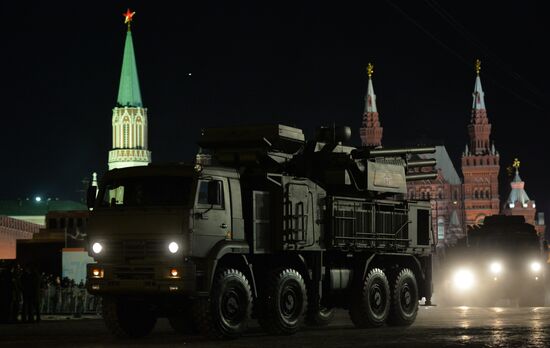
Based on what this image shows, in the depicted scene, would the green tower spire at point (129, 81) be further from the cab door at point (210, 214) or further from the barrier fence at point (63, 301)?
the cab door at point (210, 214)

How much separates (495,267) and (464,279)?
1.32m

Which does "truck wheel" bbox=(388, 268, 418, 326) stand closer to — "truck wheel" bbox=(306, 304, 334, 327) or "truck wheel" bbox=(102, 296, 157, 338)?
"truck wheel" bbox=(306, 304, 334, 327)

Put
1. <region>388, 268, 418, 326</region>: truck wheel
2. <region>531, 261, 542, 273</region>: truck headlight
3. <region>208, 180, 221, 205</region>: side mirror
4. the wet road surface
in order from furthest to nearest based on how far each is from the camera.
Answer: <region>531, 261, 542, 273</region>: truck headlight, <region>388, 268, 418, 326</region>: truck wheel, <region>208, 180, 221, 205</region>: side mirror, the wet road surface

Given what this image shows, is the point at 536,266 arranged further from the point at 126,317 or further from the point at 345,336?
the point at 126,317

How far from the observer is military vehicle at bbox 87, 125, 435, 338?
19.4 metres

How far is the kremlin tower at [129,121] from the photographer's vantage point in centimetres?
17025

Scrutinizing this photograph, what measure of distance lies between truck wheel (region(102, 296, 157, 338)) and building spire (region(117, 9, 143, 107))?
151 meters

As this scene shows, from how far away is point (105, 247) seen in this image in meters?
19.8

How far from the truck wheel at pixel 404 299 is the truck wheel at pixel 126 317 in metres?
5.82

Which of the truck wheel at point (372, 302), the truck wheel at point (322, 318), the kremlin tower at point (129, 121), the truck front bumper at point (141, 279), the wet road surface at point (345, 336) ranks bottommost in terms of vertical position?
the wet road surface at point (345, 336)

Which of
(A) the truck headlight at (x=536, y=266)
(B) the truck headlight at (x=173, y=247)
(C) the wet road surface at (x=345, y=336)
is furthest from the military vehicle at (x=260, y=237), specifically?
(A) the truck headlight at (x=536, y=266)

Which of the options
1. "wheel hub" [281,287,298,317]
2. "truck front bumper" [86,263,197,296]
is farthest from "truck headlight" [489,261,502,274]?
"truck front bumper" [86,263,197,296]

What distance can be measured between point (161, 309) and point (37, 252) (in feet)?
198

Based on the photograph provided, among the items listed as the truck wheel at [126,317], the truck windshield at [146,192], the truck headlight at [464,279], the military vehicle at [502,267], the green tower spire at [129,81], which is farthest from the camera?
the green tower spire at [129,81]
